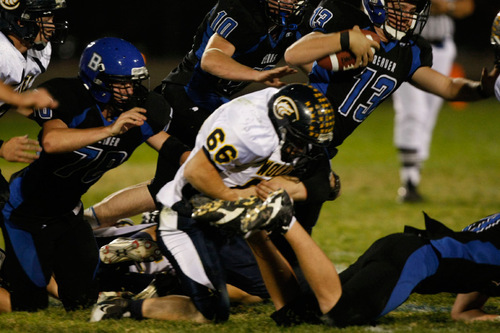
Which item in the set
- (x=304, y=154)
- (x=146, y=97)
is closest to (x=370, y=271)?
(x=304, y=154)

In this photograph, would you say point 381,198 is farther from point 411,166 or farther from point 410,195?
point 411,166

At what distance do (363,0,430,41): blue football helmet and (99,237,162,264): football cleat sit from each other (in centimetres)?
180

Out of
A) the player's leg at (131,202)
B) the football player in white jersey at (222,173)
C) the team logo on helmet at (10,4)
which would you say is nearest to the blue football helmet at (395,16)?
the football player in white jersey at (222,173)

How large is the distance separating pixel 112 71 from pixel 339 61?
48.2 inches

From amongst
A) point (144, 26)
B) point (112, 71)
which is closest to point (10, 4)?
point (112, 71)

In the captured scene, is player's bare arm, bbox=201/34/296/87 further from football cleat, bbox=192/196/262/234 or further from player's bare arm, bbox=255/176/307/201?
football cleat, bbox=192/196/262/234

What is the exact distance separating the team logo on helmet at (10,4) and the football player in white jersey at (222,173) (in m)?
1.41

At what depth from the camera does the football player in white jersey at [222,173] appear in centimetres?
349

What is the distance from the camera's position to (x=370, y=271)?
358cm

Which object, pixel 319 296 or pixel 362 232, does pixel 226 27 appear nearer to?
pixel 319 296

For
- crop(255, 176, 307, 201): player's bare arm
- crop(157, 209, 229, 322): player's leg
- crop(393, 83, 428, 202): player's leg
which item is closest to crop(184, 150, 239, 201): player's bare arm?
crop(255, 176, 307, 201): player's bare arm

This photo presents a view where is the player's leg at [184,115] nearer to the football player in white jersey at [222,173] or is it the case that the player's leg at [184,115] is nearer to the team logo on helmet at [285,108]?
the football player in white jersey at [222,173]

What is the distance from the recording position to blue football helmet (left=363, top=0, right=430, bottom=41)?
4219mm

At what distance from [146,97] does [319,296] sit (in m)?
1.58
